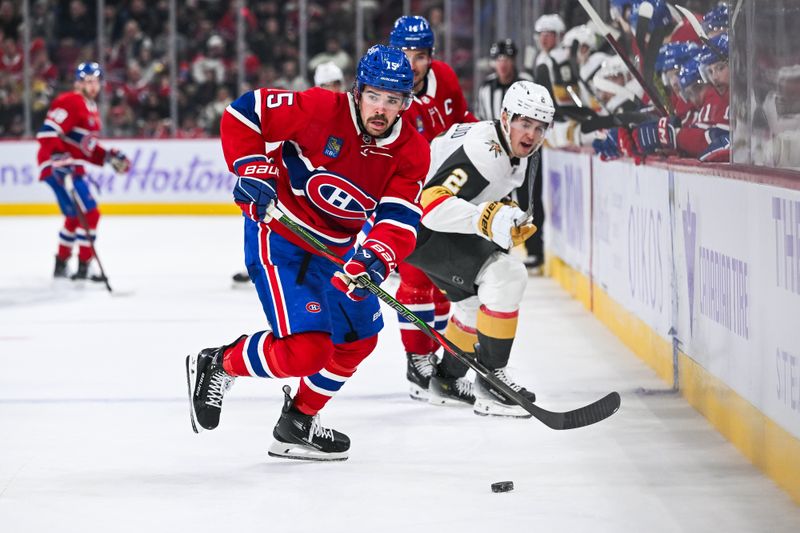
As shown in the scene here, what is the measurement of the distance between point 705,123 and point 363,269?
1.48 metres

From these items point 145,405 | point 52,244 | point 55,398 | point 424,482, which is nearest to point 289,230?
point 424,482

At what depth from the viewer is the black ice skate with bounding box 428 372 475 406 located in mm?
4434

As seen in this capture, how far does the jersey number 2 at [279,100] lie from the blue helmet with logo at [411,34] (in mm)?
1626

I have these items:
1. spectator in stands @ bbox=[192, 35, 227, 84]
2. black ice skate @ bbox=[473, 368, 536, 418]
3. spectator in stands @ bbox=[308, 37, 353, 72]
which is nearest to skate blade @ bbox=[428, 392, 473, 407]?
black ice skate @ bbox=[473, 368, 536, 418]

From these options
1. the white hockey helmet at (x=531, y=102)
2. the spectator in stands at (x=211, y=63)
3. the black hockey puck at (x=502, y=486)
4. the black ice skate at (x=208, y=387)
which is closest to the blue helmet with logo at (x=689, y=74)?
the white hockey helmet at (x=531, y=102)

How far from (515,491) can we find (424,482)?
10.0 inches

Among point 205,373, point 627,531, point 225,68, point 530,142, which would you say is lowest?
point 627,531

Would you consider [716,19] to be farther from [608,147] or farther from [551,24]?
[551,24]

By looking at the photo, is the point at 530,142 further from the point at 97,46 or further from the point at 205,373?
the point at 97,46

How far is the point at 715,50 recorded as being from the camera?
4051mm

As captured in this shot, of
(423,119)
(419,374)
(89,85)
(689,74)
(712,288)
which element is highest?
(89,85)

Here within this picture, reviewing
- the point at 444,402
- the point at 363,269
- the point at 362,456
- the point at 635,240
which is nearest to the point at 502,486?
the point at 362,456

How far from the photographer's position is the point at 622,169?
5.62m

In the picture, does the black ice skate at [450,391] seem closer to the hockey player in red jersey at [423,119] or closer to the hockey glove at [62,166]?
the hockey player in red jersey at [423,119]
